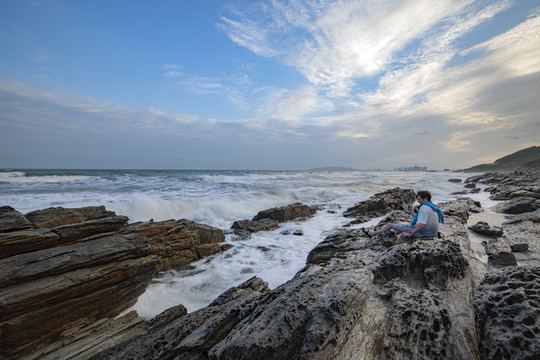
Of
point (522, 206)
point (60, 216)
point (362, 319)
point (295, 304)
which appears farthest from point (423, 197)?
point (60, 216)

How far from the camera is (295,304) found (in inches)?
106

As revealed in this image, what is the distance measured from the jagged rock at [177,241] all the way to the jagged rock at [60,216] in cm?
134

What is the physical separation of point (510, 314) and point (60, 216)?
33.1ft

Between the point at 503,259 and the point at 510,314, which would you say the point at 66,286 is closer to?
the point at 510,314

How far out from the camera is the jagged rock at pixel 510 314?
192 cm

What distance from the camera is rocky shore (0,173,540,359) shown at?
2.27m

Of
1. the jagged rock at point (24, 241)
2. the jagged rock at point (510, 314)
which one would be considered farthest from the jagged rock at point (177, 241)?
the jagged rock at point (510, 314)

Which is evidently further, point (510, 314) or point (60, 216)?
point (60, 216)

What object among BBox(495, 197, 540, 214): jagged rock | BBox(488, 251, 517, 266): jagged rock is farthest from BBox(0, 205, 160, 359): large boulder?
BBox(495, 197, 540, 214): jagged rock

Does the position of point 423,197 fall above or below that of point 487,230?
above

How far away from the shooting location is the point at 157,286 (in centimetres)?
651

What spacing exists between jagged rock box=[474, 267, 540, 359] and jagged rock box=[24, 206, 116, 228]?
30.7 ft

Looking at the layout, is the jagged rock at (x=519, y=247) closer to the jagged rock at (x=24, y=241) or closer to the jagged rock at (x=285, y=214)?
the jagged rock at (x=285, y=214)

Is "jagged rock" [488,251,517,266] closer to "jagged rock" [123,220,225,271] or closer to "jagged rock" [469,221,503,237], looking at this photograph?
"jagged rock" [469,221,503,237]
